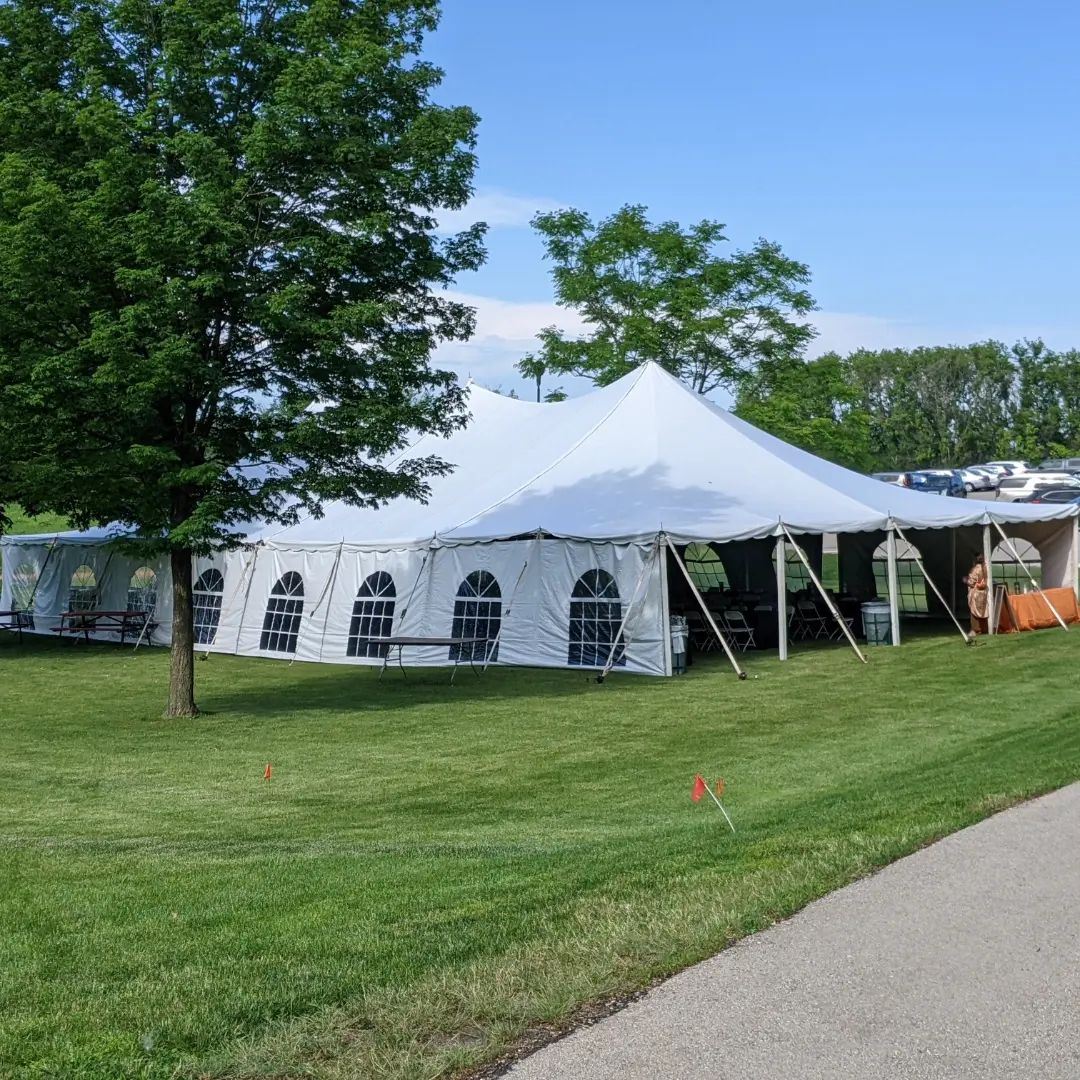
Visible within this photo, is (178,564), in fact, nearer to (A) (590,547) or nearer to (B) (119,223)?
(B) (119,223)

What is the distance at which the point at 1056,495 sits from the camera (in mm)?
48188

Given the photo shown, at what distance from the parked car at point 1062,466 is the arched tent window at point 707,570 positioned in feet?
140

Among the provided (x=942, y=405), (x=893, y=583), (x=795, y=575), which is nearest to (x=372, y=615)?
Result: (x=893, y=583)

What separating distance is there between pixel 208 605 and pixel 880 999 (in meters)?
21.0

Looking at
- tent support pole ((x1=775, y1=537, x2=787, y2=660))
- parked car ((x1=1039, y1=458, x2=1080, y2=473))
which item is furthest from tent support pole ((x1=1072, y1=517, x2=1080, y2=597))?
parked car ((x1=1039, y1=458, x2=1080, y2=473))

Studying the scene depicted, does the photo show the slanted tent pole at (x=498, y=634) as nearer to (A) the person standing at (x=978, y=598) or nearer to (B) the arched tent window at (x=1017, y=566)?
(A) the person standing at (x=978, y=598)

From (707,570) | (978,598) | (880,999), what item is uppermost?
(707,570)

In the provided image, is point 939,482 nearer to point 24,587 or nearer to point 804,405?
point 804,405

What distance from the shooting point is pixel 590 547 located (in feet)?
61.0

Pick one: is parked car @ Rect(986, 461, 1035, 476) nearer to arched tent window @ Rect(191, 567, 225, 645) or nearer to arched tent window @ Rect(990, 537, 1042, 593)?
arched tent window @ Rect(990, 537, 1042, 593)

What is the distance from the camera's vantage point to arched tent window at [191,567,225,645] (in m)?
23.7

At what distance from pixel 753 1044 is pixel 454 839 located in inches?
173

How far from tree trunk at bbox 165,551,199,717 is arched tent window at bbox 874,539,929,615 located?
14874 mm

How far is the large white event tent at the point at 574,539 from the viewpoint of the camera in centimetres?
1847
